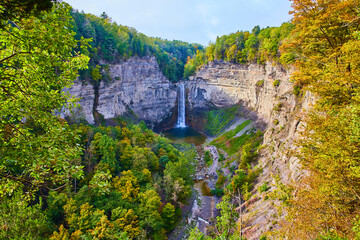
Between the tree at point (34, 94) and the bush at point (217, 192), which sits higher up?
the tree at point (34, 94)

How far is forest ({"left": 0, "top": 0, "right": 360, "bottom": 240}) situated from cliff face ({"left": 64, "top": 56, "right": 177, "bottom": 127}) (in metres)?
15.3

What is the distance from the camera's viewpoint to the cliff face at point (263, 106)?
1911 centimetres

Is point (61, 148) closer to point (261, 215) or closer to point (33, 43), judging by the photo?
point (33, 43)

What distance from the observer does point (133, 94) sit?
5891 centimetres

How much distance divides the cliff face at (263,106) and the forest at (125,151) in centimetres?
247

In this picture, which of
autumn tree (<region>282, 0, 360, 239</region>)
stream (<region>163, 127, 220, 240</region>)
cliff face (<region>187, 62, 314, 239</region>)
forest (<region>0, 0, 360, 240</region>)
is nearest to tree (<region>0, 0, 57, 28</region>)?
forest (<region>0, 0, 360, 240</region>)

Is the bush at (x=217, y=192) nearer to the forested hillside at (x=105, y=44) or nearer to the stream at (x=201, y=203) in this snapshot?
the stream at (x=201, y=203)

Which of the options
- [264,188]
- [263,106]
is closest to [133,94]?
[263,106]

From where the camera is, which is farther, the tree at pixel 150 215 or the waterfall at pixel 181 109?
the waterfall at pixel 181 109

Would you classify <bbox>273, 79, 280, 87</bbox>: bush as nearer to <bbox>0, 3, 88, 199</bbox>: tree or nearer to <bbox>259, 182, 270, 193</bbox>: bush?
<bbox>259, 182, 270, 193</bbox>: bush

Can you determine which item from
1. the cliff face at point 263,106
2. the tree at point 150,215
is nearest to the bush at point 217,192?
the cliff face at point 263,106

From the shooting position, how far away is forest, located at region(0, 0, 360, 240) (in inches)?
188

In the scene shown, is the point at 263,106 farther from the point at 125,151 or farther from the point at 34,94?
the point at 34,94

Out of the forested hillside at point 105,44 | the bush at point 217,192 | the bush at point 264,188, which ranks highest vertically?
the forested hillside at point 105,44
